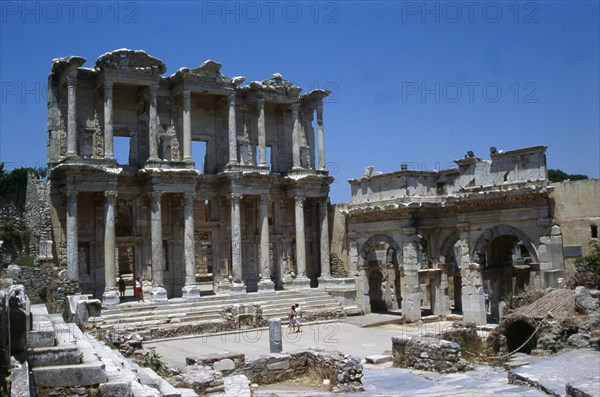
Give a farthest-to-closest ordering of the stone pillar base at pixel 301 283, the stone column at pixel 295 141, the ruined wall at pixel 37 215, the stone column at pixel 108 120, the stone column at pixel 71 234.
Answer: the stone column at pixel 295 141 → the stone pillar base at pixel 301 283 → the stone column at pixel 108 120 → the ruined wall at pixel 37 215 → the stone column at pixel 71 234

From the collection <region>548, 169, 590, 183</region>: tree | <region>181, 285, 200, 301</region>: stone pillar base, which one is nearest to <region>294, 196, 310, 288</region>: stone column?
<region>181, 285, 200, 301</region>: stone pillar base

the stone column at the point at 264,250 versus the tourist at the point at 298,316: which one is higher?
the stone column at the point at 264,250

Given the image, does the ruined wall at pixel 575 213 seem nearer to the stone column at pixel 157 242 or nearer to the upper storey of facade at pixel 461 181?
the upper storey of facade at pixel 461 181

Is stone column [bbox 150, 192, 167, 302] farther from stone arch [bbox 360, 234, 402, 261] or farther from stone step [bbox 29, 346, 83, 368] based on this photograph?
stone step [bbox 29, 346, 83, 368]

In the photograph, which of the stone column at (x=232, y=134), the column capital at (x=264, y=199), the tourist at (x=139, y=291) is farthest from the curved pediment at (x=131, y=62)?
the tourist at (x=139, y=291)

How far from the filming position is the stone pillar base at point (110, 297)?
2358 cm

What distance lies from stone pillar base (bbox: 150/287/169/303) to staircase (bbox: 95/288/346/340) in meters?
0.21

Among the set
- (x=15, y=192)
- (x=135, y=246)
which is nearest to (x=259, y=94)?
(x=135, y=246)

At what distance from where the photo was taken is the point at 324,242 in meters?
30.2

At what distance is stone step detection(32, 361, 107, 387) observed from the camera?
316 inches

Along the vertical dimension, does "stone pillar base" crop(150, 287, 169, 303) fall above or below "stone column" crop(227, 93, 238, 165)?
below

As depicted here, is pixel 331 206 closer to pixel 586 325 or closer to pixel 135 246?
pixel 135 246

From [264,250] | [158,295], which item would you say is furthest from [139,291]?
[264,250]

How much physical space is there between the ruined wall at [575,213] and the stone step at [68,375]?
659 inches
